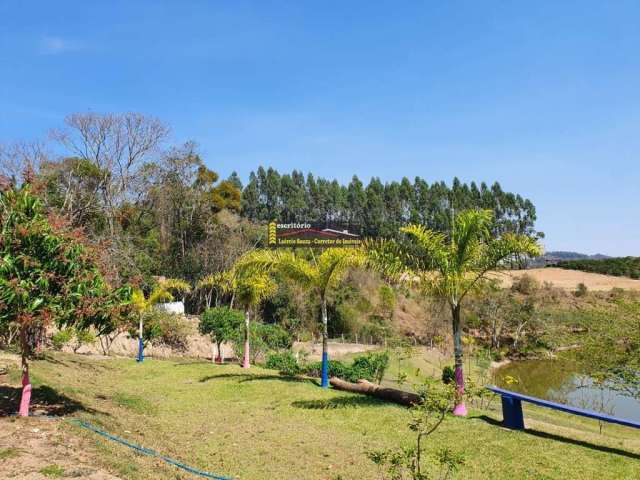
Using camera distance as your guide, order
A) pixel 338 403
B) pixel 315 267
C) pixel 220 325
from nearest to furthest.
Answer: pixel 338 403, pixel 315 267, pixel 220 325

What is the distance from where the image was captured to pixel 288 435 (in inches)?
331

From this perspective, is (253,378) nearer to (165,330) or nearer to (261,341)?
(261,341)

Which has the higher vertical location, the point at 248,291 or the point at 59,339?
the point at 248,291

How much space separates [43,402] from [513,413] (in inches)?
326

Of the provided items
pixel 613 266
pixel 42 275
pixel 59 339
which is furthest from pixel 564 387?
pixel 613 266

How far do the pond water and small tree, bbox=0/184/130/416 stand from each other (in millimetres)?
8965

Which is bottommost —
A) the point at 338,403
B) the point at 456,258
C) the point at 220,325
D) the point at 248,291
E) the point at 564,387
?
the point at 564,387

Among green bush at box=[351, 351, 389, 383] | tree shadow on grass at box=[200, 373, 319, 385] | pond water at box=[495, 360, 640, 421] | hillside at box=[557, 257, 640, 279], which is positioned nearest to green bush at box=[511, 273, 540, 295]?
pond water at box=[495, 360, 640, 421]

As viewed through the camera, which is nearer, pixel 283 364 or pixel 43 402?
pixel 43 402

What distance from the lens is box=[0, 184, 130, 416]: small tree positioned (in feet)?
20.9

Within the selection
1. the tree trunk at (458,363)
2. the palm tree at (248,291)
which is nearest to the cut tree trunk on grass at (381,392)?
the tree trunk at (458,363)

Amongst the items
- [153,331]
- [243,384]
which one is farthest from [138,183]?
[243,384]

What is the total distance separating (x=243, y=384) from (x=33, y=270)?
23.7ft

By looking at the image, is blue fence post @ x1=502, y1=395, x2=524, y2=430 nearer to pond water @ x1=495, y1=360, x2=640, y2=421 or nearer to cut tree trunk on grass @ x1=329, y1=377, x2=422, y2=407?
cut tree trunk on grass @ x1=329, y1=377, x2=422, y2=407
